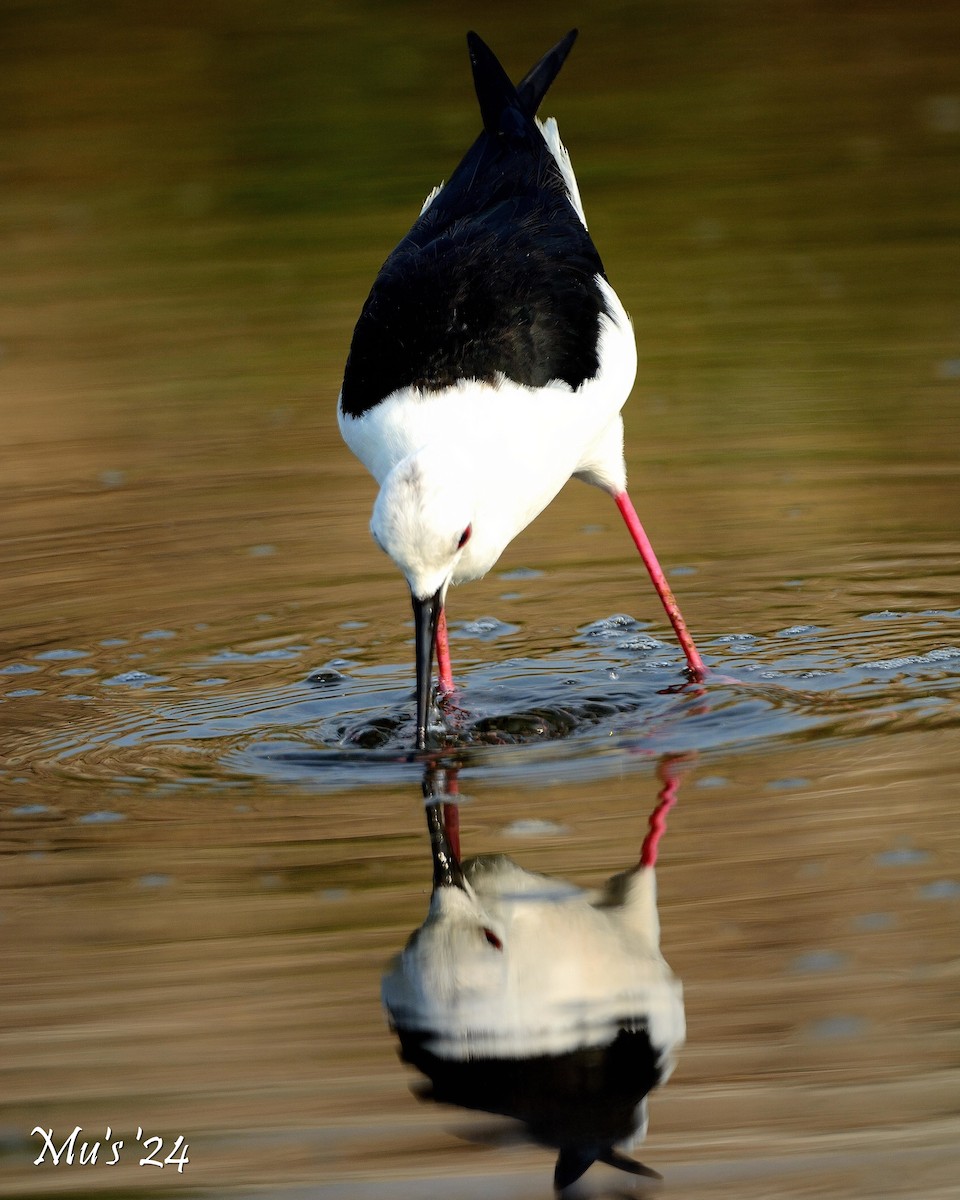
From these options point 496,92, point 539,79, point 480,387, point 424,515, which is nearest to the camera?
point 424,515

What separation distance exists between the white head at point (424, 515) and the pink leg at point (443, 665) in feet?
2.15

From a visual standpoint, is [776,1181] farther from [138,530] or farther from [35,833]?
[138,530]

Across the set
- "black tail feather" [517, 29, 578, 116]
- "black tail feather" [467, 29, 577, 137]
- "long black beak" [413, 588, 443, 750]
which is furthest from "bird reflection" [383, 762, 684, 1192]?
"black tail feather" [517, 29, 578, 116]

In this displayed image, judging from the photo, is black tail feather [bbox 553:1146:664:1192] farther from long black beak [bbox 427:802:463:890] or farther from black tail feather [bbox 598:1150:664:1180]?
long black beak [bbox 427:802:463:890]

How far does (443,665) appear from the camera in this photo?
18.8ft

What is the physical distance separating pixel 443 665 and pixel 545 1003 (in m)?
2.01

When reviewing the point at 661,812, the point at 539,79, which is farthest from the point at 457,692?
the point at 539,79

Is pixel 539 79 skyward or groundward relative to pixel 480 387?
skyward

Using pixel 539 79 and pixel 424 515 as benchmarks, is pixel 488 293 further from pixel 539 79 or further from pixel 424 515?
pixel 539 79

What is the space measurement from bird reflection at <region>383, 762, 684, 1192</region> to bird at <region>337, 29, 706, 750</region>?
0.87 metres

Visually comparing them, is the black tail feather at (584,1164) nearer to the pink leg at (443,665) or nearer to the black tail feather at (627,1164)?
the black tail feather at (627,1164)

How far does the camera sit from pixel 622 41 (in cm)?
1558

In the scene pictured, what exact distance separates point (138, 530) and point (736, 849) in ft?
11.3

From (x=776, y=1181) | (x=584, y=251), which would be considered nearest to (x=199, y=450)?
(x=584, y=251)
